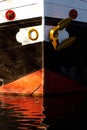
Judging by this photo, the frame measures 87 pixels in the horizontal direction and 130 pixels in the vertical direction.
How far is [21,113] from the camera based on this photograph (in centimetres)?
1012

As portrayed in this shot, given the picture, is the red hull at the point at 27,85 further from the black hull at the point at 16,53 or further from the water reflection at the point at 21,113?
the water reflection at the point at 21,113

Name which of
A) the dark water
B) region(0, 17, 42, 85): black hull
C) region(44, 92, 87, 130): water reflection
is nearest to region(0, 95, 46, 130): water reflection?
the dark water

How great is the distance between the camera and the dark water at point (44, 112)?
8.85m

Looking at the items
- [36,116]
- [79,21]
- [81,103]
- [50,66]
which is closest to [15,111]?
[36,116]

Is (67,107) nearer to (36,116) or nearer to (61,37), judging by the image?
(36,116)

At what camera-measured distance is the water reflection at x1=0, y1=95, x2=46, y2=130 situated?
8793mm

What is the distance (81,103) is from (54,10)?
2920 mm

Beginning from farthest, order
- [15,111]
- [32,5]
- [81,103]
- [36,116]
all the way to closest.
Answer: [32,5] → [81,103] → [15,111] → [36,116]

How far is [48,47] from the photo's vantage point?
13.0m

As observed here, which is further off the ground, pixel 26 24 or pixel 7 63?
pixel 26 24

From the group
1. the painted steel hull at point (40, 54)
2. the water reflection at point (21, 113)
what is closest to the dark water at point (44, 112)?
the water reflection at point (21, 113)

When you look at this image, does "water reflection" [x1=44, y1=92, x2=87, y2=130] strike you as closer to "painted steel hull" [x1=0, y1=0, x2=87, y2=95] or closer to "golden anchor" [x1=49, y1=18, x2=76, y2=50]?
"painted steel hull" [x1=0, y1=0, x2=87, y2=95]

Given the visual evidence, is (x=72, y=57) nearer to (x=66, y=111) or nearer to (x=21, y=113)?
(x=66, y=111)

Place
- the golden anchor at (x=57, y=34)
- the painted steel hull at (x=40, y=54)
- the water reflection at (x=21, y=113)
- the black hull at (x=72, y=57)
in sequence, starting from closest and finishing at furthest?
the water reflection at (x=21, y=113) < the golden anchor at (x=57, y=34) < the painted steel hull at (x=40, y=54) < the black hull at (x=72, y=57)
